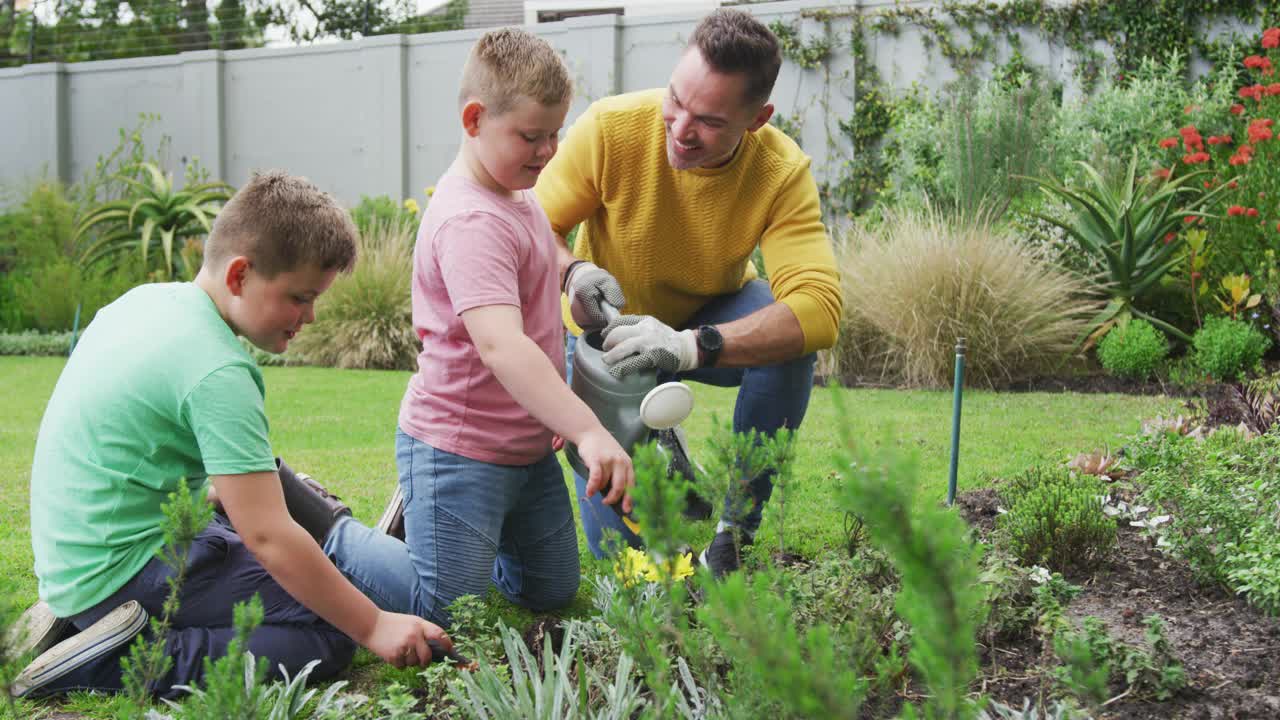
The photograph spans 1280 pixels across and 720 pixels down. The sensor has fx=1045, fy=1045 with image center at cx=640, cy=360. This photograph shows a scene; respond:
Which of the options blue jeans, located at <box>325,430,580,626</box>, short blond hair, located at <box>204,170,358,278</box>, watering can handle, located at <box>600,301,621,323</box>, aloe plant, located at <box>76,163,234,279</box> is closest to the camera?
short blond hair, located at <box>204,170,358,278</box>

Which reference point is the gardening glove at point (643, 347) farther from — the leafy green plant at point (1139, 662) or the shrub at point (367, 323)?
the shrub at point (367, 323)

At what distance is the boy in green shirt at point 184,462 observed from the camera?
2016mm

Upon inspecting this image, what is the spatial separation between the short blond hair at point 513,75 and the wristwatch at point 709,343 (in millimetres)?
665

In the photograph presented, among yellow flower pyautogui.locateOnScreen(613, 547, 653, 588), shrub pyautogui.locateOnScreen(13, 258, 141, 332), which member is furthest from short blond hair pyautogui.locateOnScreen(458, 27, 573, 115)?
Result: shrub pyautogui.locateOnScreen(13, 258, 141, 332)

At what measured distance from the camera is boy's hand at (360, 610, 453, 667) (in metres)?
2.11

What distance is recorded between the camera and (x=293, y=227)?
2.16m

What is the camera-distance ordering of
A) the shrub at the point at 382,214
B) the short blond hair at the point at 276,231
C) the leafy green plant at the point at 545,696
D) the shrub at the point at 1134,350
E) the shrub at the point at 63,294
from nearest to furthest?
the leafy green plant at the point at 545,696, the short blond hair at the point at 276,231, the shrub at the point at 1134,350, the shrub at the point at 63,294, the shrub at the point at 382,214

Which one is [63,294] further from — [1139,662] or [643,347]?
[1139,662]

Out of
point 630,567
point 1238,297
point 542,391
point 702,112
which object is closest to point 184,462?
point 542,391

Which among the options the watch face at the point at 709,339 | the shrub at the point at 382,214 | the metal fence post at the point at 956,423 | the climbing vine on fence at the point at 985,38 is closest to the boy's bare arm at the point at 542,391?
the watch face at the point at 709,339

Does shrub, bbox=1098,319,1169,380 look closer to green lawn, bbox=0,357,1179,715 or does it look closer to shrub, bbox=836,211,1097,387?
shrub, bbox=836,211,1097,387

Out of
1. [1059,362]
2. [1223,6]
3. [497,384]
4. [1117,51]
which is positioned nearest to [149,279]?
[1059,362]

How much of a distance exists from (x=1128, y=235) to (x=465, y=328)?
234 inches

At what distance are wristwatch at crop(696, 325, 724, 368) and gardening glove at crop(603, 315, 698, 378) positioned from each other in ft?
0.15
